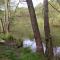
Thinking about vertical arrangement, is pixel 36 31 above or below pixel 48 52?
above

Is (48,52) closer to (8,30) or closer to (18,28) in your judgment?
(8,30)

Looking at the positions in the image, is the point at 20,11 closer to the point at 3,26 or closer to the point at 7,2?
the point at 7,2

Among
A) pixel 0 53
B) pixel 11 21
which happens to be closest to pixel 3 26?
pixel 11 21

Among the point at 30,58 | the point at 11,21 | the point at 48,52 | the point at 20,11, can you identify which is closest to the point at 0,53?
the point at 30,58

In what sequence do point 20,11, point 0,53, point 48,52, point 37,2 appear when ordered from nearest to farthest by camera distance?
Result: point 0,53 < point 48,52 < point 37,2 < point 20,11

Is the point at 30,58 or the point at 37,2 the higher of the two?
the point at 37,2

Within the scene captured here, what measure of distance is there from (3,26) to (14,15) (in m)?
1.78

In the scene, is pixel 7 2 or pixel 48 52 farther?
pixel 7 2

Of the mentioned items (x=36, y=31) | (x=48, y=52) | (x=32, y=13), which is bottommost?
(x=48, y=52)

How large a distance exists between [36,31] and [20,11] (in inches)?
225

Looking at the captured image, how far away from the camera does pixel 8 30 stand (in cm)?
1367

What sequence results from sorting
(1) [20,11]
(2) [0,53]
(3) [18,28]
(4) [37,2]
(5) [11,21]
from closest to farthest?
(2) [0,53] → (4) [37,2] → (1) [20,11] → (5) [11,21] → (3) [18,28]

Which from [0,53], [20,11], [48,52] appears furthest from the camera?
[20,11]

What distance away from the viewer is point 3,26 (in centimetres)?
1459
